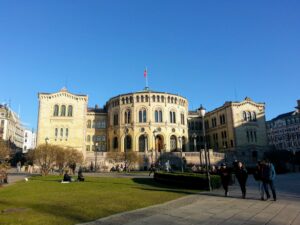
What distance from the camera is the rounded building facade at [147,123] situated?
7169cm

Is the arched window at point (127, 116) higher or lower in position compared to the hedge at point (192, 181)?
higher

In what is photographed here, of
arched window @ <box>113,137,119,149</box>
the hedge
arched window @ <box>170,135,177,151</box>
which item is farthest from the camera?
arched window @ <box>113,137,119,149</box>

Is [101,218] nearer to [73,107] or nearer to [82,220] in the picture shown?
[82,220]

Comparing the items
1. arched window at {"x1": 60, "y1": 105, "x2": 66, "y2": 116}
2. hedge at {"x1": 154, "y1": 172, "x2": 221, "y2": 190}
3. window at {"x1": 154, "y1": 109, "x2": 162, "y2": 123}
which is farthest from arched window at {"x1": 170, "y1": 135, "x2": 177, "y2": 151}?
hedge at {"x1": 154, "y1": 172, "x2": 221, "y2": 190}

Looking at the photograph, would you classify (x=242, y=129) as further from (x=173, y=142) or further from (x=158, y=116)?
(x=158, y=116)

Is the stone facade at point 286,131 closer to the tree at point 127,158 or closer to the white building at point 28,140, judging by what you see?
the tree at point 127,158

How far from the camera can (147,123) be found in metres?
72.2

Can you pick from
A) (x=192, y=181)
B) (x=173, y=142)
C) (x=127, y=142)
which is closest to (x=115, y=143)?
(x=127, y=142)

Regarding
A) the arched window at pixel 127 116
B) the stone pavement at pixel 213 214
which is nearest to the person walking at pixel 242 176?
the stone pavement at pixel 213 214

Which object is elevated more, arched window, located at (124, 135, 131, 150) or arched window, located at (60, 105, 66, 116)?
arched window, located at (60, 105, 66, 116)

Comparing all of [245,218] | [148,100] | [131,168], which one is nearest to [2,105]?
[148,100]

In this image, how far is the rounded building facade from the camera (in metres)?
71.7

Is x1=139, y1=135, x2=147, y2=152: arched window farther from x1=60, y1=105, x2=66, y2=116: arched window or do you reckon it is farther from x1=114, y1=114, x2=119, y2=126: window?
x1=60, y1=105, x2=66, y2=116: arched window

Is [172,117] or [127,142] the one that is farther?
[172,117]
